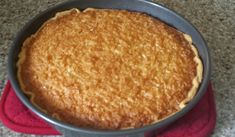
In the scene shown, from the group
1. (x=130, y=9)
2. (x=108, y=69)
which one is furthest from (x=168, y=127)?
(x=130, y=9)

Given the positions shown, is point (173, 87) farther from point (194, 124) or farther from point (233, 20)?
point (233, 20)

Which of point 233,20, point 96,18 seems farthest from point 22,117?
point 233,20

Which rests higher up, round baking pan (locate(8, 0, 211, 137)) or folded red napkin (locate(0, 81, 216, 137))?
round baking pan (locate(8, 0, 211, 137))

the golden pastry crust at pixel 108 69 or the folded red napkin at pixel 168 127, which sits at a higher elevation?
the golden pastry crust at pixel 108 69

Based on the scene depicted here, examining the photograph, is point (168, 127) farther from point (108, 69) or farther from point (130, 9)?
point (130, 9)
